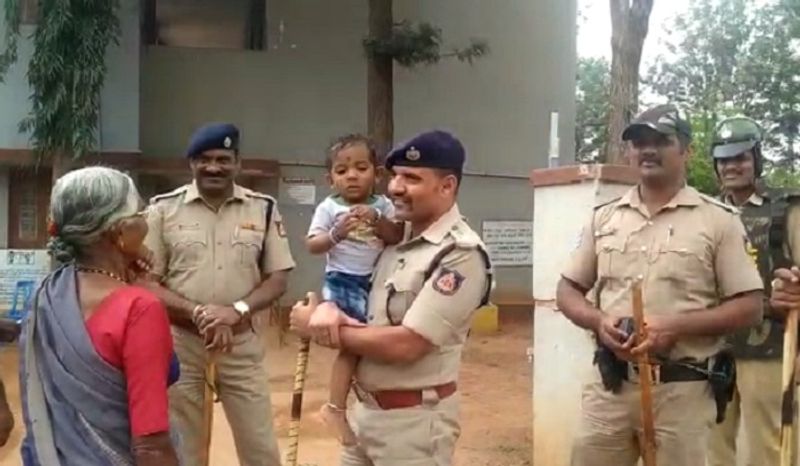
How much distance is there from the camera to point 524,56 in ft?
55.8


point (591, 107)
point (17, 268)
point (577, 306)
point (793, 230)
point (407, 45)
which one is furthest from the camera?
point (591, 107)

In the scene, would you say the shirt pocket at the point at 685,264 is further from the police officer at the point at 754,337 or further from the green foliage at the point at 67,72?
the green foliage at the point at 67,72

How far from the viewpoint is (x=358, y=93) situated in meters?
15.9

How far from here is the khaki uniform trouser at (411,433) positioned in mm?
3232

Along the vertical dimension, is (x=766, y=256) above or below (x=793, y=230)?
below

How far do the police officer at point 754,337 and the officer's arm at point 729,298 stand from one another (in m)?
1.15

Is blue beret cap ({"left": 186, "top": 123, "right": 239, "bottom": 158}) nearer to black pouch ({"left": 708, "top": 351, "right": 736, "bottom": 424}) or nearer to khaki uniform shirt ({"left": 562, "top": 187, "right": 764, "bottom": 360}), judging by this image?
khaki uniform shirt ({"left": 562, "top": 187, "right": 764, "bottom": 360})

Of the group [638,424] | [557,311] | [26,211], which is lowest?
[638,424]

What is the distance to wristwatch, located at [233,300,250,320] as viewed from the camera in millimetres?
4531

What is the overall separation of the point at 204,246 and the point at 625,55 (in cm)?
914

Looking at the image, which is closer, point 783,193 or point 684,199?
point 684,199

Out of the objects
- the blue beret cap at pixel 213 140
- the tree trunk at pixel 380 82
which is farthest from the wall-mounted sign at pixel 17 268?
the blue beret cap at pixel 213 140

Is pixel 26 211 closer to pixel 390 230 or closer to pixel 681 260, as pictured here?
pixel 390 230

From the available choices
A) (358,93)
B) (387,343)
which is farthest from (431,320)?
(358,93)
